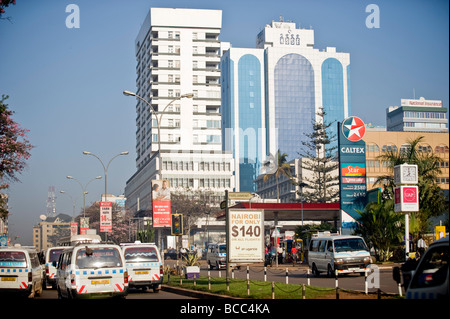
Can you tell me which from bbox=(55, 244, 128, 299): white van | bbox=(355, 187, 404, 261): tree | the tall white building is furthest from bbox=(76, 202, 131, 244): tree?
bbox=(55, 244, 128, 299): white van

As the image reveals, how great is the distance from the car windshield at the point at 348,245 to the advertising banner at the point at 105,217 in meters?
23.2

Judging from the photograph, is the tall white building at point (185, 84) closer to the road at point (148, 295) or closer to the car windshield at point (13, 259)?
the road at point (148, 295)

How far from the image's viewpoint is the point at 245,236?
75.9 feet

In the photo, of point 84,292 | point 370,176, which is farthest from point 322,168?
point 84,292

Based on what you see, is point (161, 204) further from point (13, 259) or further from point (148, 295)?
point (13, 259)

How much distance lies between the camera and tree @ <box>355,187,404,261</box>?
39.0 meters

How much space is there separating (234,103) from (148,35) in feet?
218

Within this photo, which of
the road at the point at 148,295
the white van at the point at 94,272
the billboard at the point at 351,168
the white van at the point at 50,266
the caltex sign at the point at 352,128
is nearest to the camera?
the white van at the point at 94,272

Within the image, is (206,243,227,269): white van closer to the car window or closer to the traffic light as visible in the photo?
the traffic light

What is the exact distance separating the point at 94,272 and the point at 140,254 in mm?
6644

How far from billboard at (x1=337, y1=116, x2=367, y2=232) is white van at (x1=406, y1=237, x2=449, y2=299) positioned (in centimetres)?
3567

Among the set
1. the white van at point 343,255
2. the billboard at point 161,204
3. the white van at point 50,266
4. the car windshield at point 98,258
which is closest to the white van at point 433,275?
the car windshield at point 98,258

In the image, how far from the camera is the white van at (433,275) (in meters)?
8.25
